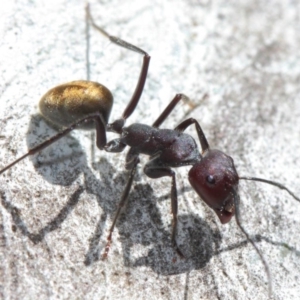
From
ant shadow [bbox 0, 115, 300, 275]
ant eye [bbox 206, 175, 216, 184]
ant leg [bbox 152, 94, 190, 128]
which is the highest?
ant leg [bbox 152, 94, 190, 128]

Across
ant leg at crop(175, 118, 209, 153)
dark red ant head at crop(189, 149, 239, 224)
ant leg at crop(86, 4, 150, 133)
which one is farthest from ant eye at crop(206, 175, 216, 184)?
ant leg at crop(86, 4, 150, 133)

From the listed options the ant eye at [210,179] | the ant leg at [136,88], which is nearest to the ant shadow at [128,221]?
the ant eye at [210,179]

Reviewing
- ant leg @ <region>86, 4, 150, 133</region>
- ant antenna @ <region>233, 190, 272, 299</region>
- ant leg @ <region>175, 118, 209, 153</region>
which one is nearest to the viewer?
ant antenna @ <region>233, 190, 272, 299</region>

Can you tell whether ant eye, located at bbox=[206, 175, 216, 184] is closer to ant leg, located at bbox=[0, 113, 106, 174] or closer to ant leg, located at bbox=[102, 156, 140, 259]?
ant leg, located at bbox=[102, 156, 140, 259]

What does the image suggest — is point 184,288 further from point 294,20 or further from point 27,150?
point 294,20

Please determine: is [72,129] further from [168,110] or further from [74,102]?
[168,110]

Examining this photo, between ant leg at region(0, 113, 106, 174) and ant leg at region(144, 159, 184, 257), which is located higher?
ant leg at region(0, 113, 106, 174)
